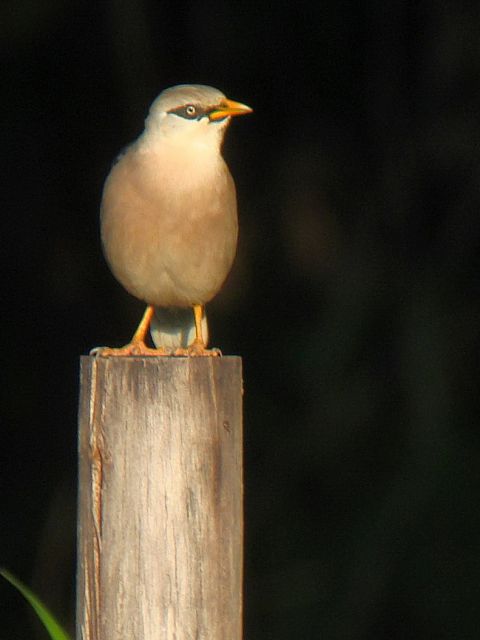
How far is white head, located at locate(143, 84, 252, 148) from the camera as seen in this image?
16.0 ft

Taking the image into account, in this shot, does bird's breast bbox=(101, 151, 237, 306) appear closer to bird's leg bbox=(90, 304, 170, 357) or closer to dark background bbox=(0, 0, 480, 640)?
bird's leg bbox=(90, 304, 170, 357)

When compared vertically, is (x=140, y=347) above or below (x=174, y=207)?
below

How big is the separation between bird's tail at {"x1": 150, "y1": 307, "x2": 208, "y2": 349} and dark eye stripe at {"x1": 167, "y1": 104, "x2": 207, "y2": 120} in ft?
2.50

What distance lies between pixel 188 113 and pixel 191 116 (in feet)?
0.05

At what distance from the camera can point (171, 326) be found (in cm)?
537

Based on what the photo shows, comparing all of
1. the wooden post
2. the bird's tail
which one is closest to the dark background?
the bird's tail

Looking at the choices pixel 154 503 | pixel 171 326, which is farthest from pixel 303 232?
pixel 154 503

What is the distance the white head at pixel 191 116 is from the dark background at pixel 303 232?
267cm

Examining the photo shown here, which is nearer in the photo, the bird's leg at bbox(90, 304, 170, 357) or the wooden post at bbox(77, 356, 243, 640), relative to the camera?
the wooden post at bbox(77, 356, 243, 640)

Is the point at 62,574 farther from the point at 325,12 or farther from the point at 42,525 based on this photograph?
the point at 325,12

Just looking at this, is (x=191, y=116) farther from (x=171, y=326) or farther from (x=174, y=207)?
(x=171, y=326)

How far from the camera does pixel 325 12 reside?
7.67 meters

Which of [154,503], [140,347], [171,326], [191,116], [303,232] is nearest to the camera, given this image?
[154,503]

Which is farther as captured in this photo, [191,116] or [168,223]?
[191,116]
